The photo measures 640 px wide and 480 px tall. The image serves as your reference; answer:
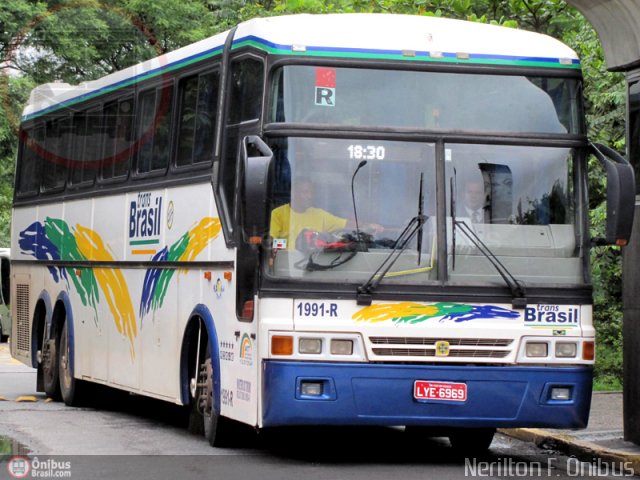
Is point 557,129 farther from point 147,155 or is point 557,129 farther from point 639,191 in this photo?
point 147,155

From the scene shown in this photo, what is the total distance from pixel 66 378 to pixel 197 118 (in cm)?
545

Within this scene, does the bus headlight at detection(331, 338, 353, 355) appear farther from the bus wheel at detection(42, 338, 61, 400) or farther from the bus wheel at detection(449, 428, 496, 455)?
the bus wheel at detection(42, 338, 61, 400)

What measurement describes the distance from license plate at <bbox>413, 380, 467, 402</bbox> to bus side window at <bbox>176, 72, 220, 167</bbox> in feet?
9.52

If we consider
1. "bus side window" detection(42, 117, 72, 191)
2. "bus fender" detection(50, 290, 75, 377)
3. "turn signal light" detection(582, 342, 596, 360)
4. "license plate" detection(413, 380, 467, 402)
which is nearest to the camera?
"license plate" detection(413, 380, 467, 402)

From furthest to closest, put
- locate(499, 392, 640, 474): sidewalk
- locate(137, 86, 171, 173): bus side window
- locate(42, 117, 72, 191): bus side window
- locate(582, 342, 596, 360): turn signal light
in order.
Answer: locate(42, 117, 72, 191): bus side window < locate(137, 86, 171, 173): bus side window < locate(499, 392, 640, 474): sidewalk < locate(582, 342, 596, 360): turn signal light

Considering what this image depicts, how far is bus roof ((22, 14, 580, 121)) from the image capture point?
11.2m

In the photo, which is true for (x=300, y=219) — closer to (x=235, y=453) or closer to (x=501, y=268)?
(x=501, y=268)

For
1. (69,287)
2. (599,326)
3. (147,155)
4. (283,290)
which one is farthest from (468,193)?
(599,326)

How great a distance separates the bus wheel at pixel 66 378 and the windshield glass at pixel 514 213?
7.26 meters

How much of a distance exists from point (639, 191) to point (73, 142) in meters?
7.56

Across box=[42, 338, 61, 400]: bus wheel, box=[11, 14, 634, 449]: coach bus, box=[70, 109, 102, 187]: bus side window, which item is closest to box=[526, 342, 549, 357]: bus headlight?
box=[11, 14, 634, 449]: coach bus

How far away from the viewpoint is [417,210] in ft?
36.1

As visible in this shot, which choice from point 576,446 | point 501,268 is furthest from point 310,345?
point 576,446
